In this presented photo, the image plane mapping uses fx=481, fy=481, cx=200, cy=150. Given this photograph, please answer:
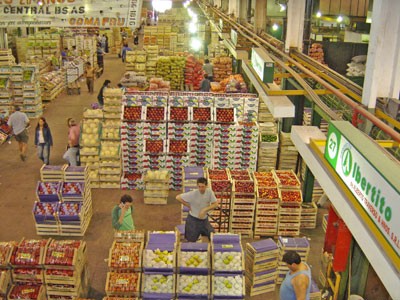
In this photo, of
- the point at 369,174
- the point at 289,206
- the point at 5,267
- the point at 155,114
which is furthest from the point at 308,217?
the point at 369,174

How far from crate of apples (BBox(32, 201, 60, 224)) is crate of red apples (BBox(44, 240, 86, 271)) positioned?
7.31 ft

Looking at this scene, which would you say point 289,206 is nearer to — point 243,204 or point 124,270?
point 243,204

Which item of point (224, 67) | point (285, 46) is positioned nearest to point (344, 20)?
point (224, 67)

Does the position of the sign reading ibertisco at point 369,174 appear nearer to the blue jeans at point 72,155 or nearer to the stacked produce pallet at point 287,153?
the stacked produce pallet at point 287,153

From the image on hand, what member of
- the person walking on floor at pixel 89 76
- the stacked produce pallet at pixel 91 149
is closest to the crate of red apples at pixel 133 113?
the stacked produce pallet at pixel 91 149

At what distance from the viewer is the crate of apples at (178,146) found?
1212 cm

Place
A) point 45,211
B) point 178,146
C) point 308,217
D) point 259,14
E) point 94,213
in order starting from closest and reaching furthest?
point 45,211 < point 308,217 < point 94,213 < point 178,146 < point 259,14

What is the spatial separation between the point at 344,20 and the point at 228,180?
20.6 meters

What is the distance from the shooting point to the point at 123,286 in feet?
23.4

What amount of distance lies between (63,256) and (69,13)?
6.57 m

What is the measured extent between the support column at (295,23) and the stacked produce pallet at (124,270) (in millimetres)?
6865

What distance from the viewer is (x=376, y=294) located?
23.9 feet

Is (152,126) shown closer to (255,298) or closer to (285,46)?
(285,46)

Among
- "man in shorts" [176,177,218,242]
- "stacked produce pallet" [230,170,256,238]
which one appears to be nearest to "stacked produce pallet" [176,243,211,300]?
"man in shorts" [176,177,218,242]
